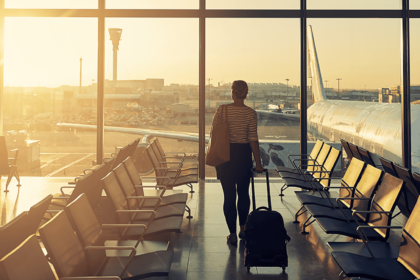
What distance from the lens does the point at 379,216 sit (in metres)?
3.11

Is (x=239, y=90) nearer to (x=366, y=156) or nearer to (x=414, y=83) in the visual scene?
(x=366, y=156)

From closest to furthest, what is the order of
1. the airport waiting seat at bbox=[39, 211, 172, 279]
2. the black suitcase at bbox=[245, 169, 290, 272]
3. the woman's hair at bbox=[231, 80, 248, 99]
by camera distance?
the airport waiting seat at bbox=[39, 211, 172, 279], the black suitcase at bbox=[245, 169, 290, 272], the woman's hair at bbox=[231, 80, 248, 99]

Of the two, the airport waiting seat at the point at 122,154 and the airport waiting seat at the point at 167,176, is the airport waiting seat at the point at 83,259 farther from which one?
the airport waiting seat at the point at 167,176

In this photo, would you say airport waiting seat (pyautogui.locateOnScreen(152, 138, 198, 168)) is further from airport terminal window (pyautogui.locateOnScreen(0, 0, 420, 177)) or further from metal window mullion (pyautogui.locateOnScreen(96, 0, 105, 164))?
metal window mullion (pyautogui.locateOnScreen(96, 0, 105, 164))

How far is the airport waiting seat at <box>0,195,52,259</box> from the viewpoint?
1.65 meters

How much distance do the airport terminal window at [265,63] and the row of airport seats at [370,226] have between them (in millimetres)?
2763

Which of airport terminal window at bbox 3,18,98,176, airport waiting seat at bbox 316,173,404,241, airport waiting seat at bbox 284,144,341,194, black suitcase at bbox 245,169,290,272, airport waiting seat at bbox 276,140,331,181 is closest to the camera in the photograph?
airport waiting seat at bbox 316,173,404,241

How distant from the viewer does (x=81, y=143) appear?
701cm

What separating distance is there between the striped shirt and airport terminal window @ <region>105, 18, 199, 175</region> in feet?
10.6

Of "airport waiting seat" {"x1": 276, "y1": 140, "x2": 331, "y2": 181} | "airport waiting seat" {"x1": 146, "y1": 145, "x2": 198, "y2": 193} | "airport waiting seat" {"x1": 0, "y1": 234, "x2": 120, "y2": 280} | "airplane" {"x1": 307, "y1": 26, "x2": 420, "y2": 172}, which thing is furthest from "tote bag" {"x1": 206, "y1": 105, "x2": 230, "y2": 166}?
"airplane" {"x1": 307, "y1": 26, "x2": 420, "y2": 172}

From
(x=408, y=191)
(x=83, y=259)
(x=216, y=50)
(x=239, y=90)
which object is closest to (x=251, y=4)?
(x=216, y=50)

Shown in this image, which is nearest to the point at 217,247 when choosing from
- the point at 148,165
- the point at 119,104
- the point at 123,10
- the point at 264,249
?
the point at 264,249

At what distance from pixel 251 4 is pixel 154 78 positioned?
2253 mm

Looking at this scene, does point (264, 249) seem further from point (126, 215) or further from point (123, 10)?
point (123, 10)
